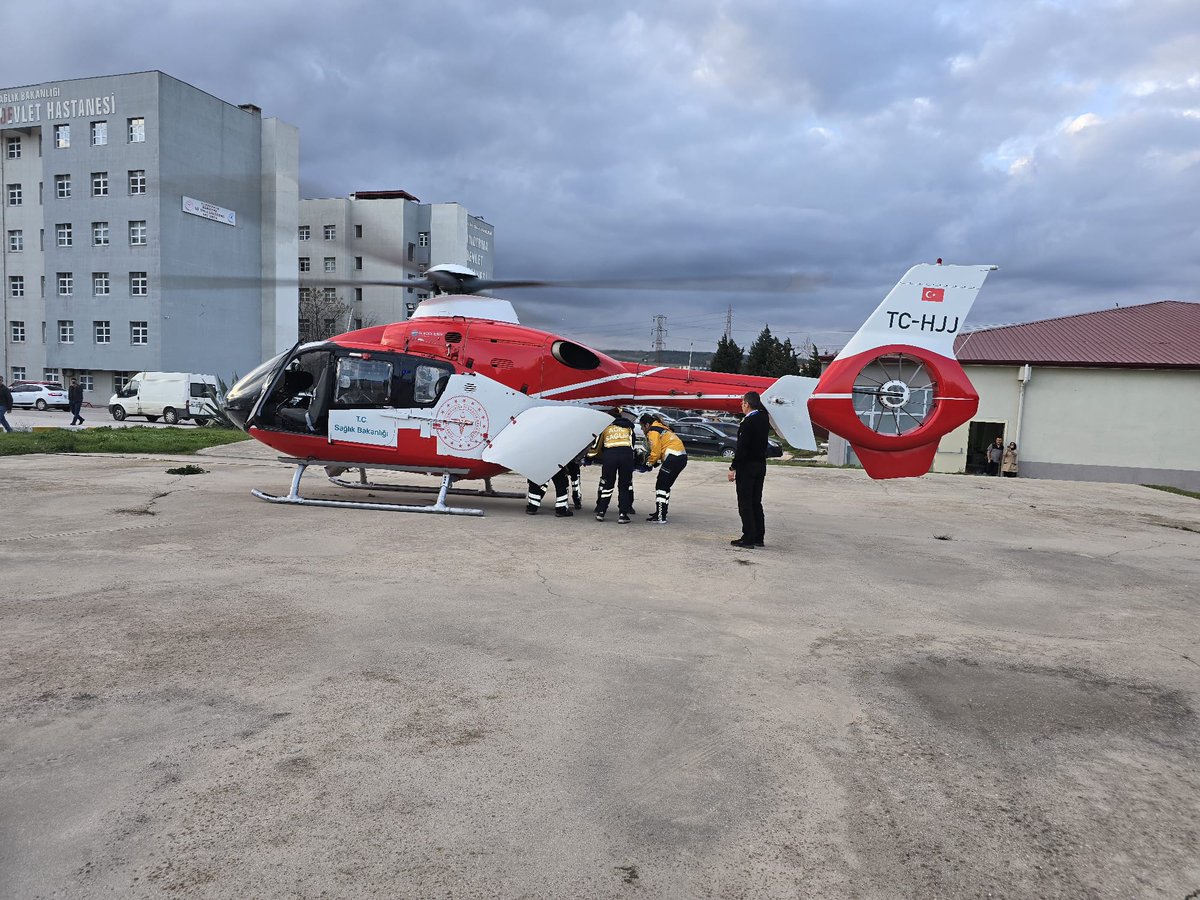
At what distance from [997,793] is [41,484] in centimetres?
1283

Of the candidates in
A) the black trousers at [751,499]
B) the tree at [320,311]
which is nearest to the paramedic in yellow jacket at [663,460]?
the black trousers at [751,499]

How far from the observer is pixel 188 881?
100.0 inches

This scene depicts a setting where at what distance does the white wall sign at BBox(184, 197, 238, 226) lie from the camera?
4128 cm

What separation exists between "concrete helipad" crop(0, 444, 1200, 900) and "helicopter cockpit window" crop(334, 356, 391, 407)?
2.67 metres

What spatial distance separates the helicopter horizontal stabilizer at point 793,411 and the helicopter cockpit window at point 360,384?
16.7ft

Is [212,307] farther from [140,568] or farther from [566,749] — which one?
[566,749]

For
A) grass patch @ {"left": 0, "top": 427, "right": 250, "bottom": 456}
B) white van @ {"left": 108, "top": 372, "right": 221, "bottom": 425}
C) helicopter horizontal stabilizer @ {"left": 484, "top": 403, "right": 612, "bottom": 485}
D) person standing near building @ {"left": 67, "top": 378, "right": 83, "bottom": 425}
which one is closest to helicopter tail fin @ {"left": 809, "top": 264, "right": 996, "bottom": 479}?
helicopter horizontal stabilizer @ {"left": 484, "top": 403, "right": 612, "bottom": 485}

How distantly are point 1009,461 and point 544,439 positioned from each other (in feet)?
63.7

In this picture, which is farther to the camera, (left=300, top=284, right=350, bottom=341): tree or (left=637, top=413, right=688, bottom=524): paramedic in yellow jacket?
(left=300, top=284, right=350, bottom=341): tree

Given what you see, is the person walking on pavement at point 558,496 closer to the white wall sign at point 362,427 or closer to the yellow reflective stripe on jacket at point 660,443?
the yellow reflective stripe on jacket at point 660,443

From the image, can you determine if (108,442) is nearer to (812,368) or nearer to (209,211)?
(209,211)

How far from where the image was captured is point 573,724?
3832 millimetres

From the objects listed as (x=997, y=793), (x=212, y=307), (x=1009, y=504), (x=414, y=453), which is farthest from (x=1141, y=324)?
(x=212, y=307)

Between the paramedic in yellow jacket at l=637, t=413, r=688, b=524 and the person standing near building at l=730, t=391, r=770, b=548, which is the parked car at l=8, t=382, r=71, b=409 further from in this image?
the person standing near building at l=730, t=391, r=770, b=548
